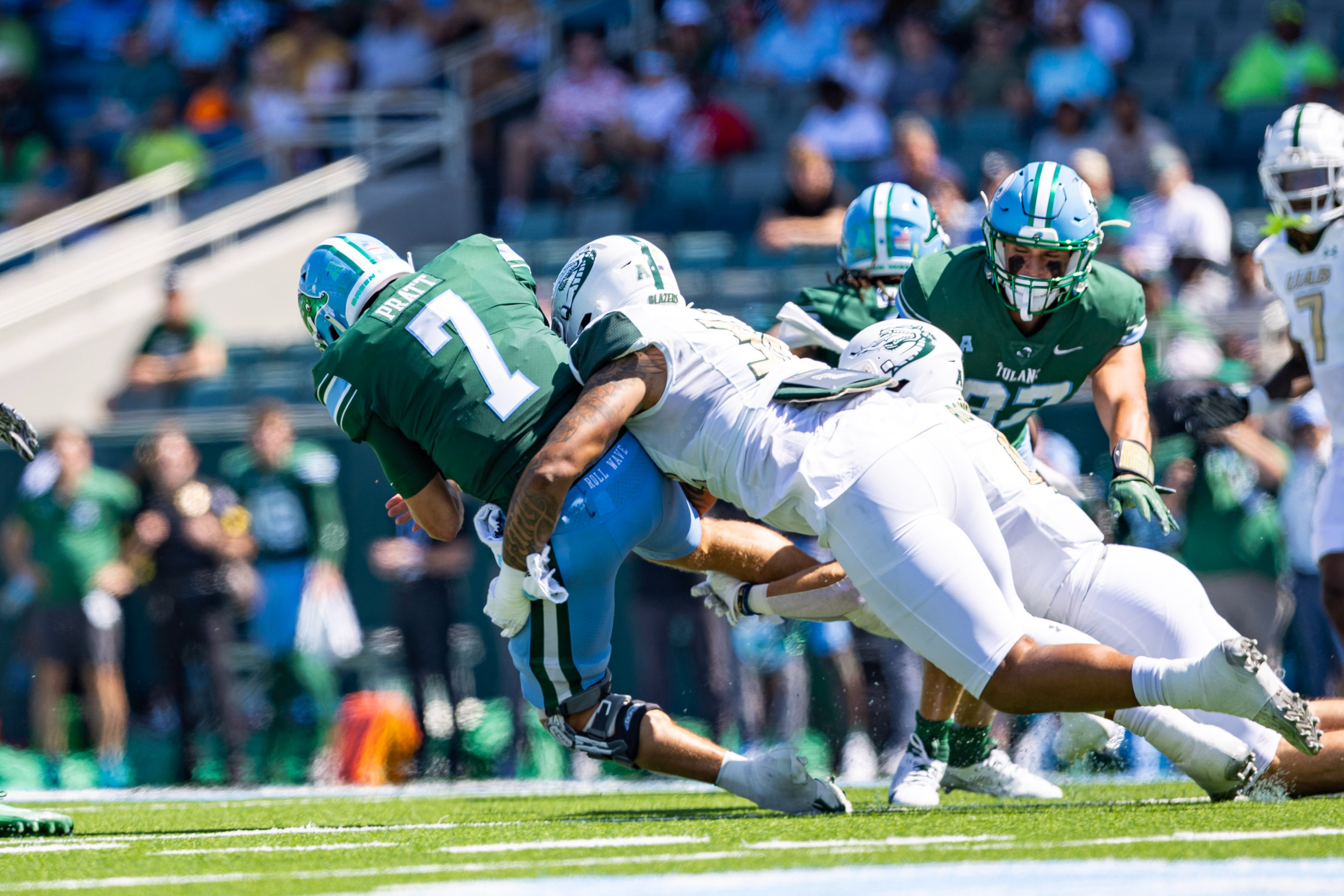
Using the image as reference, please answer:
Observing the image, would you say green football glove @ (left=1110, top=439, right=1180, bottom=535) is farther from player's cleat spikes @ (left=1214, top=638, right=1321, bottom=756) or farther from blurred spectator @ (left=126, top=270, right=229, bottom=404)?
blurred spectator @ (left=126, top=270, right=229, bottom=404)

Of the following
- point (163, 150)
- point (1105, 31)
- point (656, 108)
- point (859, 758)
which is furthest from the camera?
point (163, 150)

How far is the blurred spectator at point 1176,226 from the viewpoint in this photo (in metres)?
8.52

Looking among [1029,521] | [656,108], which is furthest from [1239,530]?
[656,108]

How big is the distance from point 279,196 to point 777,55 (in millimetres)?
3641

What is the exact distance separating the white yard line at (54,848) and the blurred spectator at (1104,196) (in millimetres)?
5296

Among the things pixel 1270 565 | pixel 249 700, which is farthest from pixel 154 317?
pixel 1270 565

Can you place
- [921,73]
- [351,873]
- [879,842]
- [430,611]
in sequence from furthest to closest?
[921,73]
[430,611]
[879,842]
[351,873]

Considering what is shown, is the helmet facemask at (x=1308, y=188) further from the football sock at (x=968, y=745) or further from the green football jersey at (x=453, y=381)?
the green football jersey at (x=453, y=381)

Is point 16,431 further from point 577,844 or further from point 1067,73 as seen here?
point 1067,73

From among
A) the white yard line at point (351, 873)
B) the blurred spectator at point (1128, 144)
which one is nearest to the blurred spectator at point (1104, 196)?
the blurred spectator at point (1128, 144)

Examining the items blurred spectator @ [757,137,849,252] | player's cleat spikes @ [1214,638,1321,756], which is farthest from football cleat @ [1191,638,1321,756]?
blurred spectator @ [757,137,849,252]

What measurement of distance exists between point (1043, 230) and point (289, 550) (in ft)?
15.5

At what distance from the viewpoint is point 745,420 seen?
421cm

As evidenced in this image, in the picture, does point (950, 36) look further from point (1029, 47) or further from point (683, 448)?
point (683, 448)
